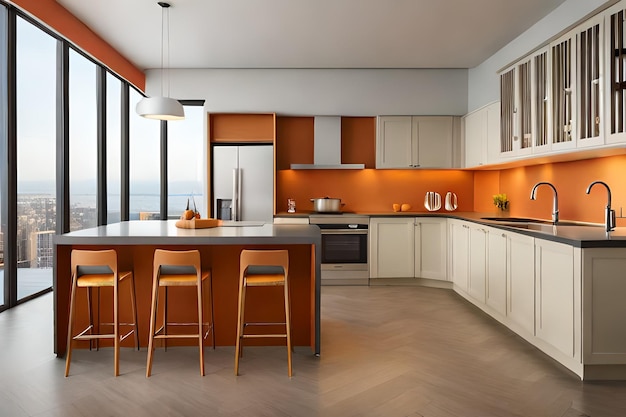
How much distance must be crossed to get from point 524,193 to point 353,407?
151 inches

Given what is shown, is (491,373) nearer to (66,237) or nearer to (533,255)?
(533,255)

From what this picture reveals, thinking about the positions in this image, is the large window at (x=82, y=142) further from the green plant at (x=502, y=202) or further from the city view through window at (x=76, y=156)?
the green plant at (x=502, y=202)

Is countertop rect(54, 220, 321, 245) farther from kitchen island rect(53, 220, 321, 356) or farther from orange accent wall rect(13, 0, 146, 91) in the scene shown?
orange accent wall rect(13, 0, 146, 91)

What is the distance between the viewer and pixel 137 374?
2990mm

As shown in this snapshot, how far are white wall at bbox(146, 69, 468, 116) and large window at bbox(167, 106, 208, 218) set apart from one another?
1.55 ft

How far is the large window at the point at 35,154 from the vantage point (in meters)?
4.47

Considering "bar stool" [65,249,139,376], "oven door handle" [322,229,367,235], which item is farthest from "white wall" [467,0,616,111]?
"bar stool" [65,249,139,376]

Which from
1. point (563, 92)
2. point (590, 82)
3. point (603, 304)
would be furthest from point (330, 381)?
point (563, 92)

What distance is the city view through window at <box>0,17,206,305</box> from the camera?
14.9ft

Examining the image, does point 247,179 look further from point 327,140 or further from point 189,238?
point 189,238

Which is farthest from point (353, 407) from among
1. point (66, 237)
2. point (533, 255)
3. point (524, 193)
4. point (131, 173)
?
point (131, 173)

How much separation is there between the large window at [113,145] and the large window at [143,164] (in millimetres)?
260

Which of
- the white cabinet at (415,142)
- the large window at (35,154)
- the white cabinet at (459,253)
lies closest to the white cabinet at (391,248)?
the white cabinet at (459,253)

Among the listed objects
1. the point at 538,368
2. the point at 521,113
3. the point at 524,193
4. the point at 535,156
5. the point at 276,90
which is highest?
the point at 276,90
